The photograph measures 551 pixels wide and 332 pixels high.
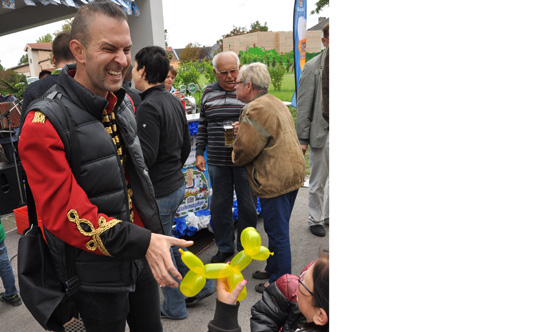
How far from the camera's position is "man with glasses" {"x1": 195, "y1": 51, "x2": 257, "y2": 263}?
134 inches

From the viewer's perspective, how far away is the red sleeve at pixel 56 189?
51.5 inches

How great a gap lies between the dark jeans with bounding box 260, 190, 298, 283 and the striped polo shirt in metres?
0.65

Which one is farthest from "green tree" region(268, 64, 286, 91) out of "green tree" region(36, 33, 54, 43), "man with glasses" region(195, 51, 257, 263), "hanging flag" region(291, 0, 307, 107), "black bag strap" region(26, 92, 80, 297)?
"green tree" region(36, 33, 54, 43)

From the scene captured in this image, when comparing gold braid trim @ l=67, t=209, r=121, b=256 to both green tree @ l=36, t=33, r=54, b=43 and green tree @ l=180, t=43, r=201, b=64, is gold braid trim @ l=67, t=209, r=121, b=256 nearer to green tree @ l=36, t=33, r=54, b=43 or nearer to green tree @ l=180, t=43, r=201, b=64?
green tree @ l=180, t=43, r=201, b=64

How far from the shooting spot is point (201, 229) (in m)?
4.19

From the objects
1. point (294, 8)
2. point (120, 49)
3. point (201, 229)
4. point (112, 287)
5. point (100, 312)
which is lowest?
point (201, 229)

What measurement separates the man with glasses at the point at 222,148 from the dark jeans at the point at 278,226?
1.79 ft

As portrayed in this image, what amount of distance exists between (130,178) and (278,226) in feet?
4.75

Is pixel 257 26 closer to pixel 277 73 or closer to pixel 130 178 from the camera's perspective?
pixel 277 73

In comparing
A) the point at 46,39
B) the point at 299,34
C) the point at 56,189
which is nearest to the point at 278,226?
the point at 56,189

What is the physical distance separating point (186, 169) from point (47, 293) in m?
2.41
